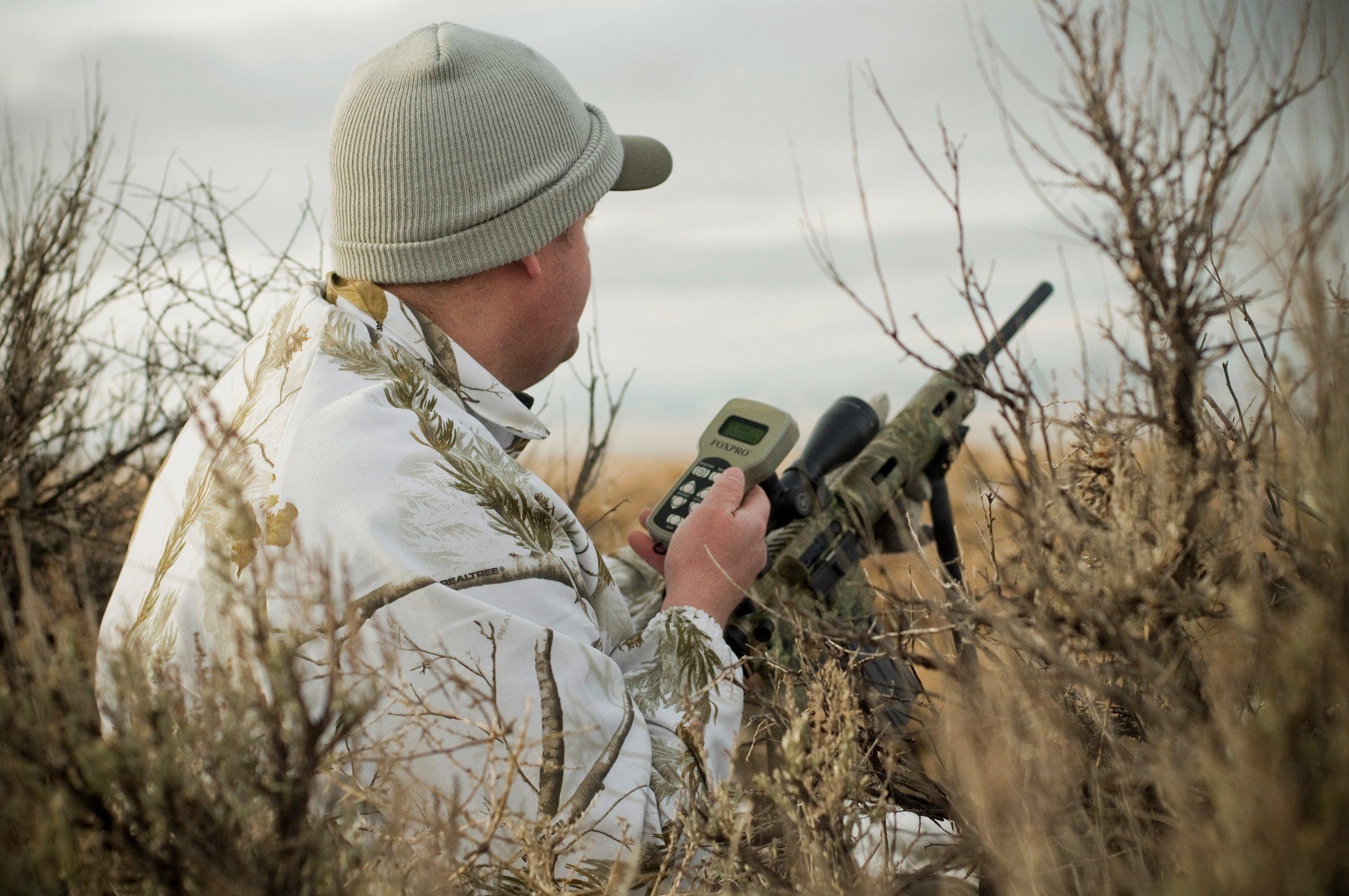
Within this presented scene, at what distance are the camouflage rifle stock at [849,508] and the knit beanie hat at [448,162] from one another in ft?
2.64

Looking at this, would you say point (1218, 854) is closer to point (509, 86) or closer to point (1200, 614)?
point (1200, 614)

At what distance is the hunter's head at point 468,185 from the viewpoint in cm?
202

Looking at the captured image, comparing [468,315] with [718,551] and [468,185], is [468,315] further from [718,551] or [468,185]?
[718,551]

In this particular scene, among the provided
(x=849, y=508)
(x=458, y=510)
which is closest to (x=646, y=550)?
(x=849, y=508)

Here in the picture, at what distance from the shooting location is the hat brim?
7.84 feet

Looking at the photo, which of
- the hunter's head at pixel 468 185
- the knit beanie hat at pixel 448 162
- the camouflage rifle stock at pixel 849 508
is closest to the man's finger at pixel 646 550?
the camouflage rifle stock at pixel 849 508

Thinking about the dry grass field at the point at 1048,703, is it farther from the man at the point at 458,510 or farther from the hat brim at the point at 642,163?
the hat brim at the point at 642,163

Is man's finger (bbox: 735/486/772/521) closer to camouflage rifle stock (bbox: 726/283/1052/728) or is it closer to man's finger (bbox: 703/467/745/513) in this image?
man's finger (bbox: 703/467/745/513)

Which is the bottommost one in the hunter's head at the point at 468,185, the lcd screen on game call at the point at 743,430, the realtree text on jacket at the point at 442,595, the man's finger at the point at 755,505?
the realtree text on jacket at the point at 442,595

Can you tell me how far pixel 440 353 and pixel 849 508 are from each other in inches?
32.6

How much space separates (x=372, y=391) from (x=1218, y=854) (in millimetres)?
1270

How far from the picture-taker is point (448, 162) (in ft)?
6.61

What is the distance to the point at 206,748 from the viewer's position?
1.14m

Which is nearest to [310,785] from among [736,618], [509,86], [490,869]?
[490,869]
